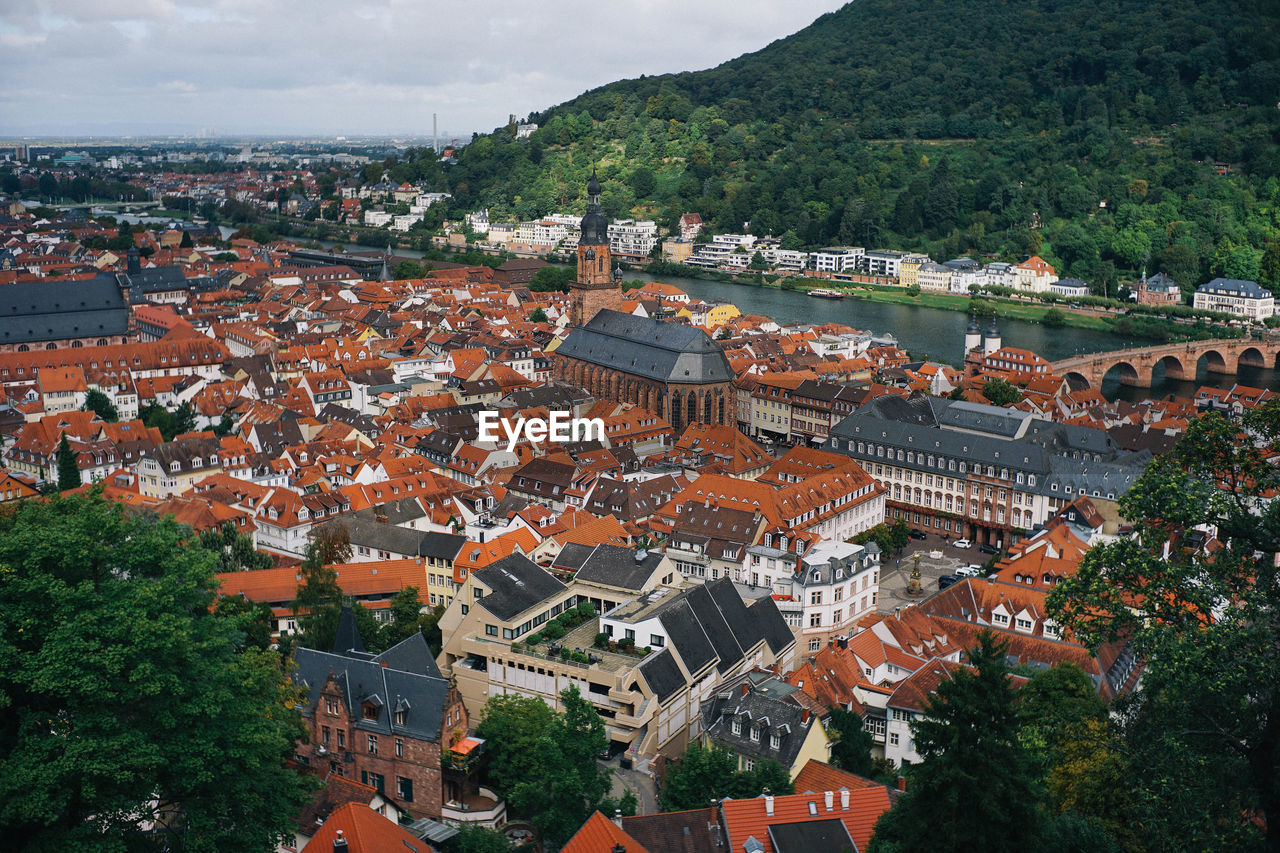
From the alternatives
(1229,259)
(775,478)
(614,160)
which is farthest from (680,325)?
(614,160)

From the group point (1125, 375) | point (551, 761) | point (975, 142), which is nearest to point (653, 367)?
point (1125, 375)

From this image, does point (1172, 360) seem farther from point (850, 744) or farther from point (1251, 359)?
point (850, 744)

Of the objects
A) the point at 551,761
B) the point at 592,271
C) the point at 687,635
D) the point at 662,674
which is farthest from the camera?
the point at 592,271

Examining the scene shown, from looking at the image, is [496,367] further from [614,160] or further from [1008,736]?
[614,160]

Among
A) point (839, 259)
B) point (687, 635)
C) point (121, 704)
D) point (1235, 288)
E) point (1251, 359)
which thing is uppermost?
point (121, 704)

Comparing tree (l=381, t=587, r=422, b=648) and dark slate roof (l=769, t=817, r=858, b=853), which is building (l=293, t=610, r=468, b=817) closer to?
tree (l=381, t=587, r=422, b=648)

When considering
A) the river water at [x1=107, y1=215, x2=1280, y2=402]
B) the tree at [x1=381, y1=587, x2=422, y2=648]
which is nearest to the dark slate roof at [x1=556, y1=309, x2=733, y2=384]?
the river water at [x1=107, y1=215, x2=1280, y2=402]

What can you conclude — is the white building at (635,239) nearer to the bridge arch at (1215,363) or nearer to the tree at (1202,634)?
the bridge arch at (1215,363)
